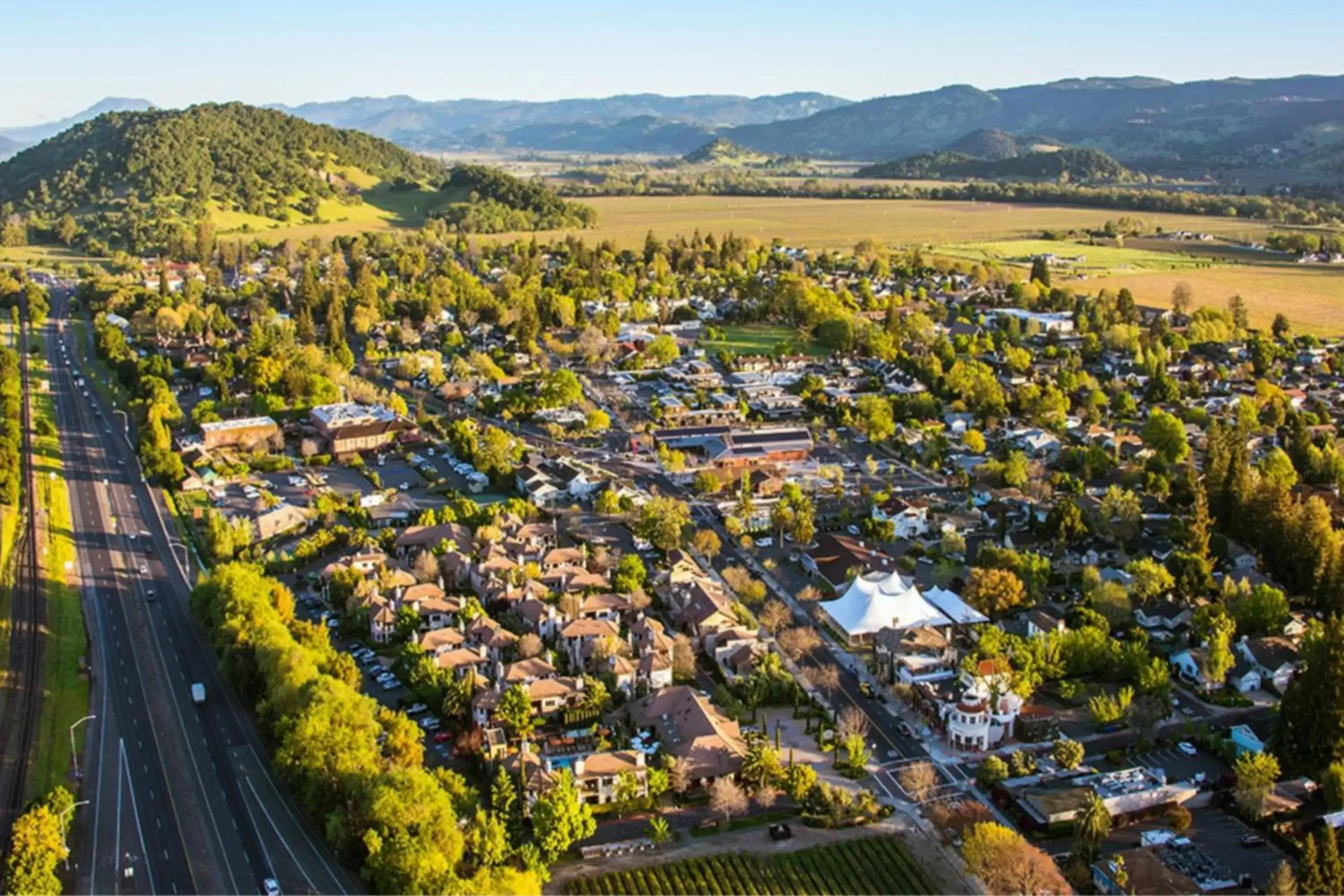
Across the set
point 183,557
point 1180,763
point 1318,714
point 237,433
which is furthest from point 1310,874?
point 237,433

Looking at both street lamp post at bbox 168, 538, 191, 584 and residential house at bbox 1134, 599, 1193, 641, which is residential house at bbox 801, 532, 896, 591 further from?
street lamp post at bbox 168, 538, 191, 584

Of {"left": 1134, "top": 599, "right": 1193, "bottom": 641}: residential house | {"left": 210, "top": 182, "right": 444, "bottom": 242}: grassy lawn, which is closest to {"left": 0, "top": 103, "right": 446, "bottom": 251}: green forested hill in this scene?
{"left": 210, "top": 182, "right": 444, "bottom": 242}: grassy lawn

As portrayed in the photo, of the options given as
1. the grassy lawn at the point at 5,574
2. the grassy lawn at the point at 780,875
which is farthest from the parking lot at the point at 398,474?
the grassy lawn at the point at 780,875

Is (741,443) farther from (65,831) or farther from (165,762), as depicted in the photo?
(65,831)

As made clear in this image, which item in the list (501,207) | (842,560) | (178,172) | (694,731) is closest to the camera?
(694,731)

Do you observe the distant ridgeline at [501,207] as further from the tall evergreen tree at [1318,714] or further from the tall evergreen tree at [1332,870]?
the tall evergreen tree at [1332,870]
